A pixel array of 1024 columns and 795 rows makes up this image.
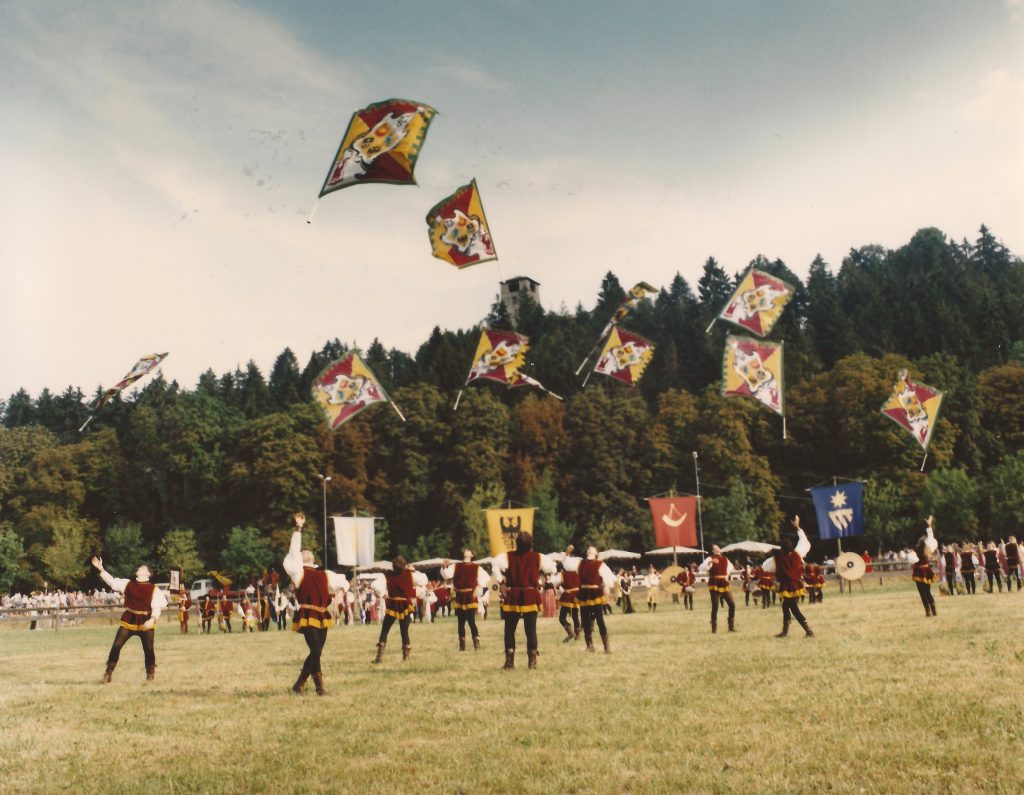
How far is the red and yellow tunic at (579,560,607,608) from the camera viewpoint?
63.5 ft

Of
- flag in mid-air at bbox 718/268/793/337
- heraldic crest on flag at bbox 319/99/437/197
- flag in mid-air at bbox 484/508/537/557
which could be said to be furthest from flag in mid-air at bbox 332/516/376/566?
heraldic crest on flag at bbox 319/99/437/197

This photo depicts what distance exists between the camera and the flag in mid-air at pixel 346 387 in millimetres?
32000

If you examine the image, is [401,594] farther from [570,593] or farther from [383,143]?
[383,143]

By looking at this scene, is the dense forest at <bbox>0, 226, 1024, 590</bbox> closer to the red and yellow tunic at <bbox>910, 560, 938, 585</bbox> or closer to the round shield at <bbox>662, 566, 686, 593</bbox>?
the round shield at <bbox>662, 566, 686, 593</bbox>

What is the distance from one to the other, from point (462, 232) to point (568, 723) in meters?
15.6

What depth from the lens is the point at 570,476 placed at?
265ft

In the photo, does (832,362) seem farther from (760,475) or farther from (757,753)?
(757,753)

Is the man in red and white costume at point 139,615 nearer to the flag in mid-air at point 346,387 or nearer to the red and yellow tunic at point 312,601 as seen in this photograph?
the red and yellow tunic at point 312,601

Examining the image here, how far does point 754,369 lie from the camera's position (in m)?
35.7

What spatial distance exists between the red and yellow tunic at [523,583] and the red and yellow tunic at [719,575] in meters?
8.33

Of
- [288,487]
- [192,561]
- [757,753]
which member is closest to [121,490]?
[192,561]

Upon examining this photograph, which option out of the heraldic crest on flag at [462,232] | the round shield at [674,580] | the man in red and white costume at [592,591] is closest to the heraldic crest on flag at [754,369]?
the round shield at [674,580]

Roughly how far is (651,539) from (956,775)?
226 ft

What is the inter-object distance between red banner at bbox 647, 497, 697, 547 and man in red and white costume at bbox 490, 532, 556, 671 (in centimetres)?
2137
